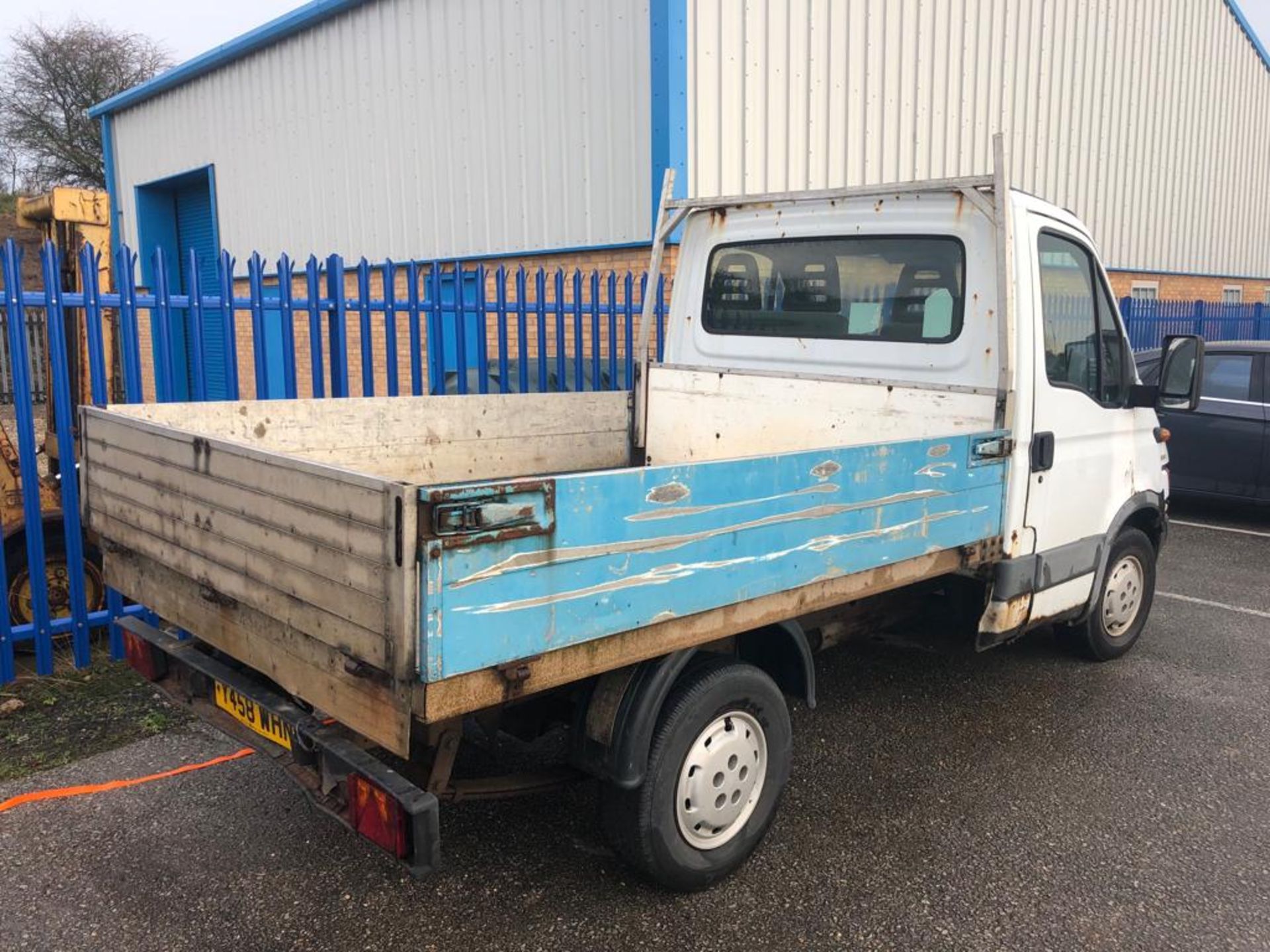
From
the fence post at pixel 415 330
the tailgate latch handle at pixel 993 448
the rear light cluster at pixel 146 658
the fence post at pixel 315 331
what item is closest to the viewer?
the rear light cluster at pixel 146 658

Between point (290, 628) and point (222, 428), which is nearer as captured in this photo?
point (290, 628)

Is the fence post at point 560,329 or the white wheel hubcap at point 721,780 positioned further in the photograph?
the fence post at point 560,329

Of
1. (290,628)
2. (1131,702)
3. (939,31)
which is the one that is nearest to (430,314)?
(290,628)

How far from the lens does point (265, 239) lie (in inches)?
572

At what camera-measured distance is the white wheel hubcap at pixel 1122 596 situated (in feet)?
15.9

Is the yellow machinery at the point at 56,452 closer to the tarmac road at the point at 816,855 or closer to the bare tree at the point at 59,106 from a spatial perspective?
the tarmac road at the point at 816,855

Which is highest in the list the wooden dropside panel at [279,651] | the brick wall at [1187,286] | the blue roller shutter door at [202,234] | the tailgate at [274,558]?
the blue roller shutter door at [202,234]

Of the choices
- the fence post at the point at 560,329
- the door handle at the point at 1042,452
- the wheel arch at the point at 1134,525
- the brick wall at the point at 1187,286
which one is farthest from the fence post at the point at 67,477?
the brick wall at the point at 1187,286

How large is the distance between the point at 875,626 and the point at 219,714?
2.51 metres

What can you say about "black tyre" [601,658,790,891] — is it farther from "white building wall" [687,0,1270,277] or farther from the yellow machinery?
"white building wall" [687,0,1270,277]

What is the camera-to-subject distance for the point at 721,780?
3.00m

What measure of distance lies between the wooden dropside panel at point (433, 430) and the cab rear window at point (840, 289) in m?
0.78

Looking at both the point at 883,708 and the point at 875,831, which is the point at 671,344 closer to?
the point at 883,708

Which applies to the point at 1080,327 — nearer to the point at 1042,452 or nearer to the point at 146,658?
the point at 1042,452
